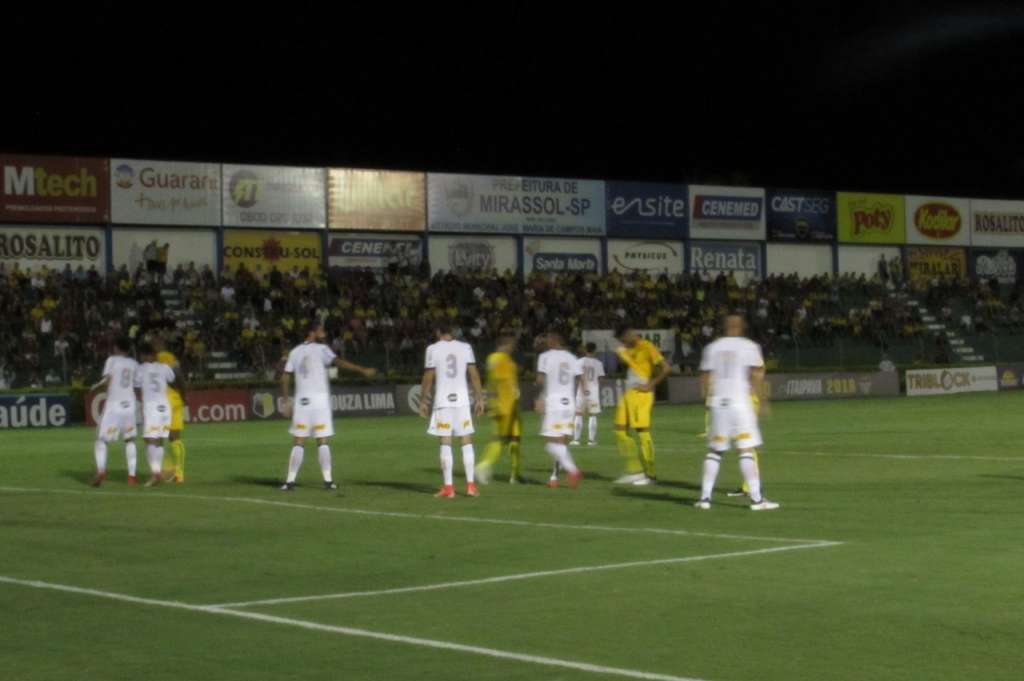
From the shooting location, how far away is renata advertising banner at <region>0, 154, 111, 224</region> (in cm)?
5459

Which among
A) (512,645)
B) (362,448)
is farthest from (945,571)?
(362,448)

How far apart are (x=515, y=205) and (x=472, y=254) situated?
3.01 meters

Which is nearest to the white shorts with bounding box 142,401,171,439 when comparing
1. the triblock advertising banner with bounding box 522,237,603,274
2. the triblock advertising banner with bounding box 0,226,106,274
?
the triblock advertising banner with bounding box 0,226,106,274

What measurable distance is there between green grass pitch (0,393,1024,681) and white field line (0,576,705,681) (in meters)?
0.03

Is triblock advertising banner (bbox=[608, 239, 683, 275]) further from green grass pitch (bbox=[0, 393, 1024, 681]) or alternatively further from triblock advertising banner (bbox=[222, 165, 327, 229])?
green grass pitch (bbox=[0, 393, 1024, 681])

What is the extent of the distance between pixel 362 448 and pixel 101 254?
2942 cm

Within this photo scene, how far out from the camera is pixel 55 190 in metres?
55.7

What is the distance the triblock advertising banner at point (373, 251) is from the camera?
61.4m

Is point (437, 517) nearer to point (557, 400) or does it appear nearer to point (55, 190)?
point (557, 400)

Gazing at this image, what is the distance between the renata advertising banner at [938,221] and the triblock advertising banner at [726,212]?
8852mm

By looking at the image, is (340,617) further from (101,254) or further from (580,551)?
(101,254)

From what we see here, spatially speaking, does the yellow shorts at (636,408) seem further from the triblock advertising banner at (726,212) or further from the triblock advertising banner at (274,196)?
the triblock advertising banner at (726,212)

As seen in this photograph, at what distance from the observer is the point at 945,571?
38.5 feet

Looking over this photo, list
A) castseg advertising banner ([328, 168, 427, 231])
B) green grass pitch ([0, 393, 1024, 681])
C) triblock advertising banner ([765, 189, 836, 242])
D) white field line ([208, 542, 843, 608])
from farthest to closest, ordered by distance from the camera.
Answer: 1. triblock advertising banner ([765, 189, 836, 242])
2. castseg advertising banner ([328, 168, 427, 231])
3. white field line ([208, 542, 843, 608])
4. green grass pitch ([0, 393, 1024, 681])
